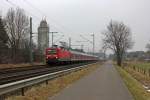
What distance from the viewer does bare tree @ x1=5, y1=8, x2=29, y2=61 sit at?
72912mm

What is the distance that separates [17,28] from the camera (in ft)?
250

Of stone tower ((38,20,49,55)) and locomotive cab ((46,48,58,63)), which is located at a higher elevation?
stone tower ((38,20,49,55))

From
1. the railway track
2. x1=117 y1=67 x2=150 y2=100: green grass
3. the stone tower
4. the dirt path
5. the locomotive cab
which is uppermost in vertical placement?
the stone tower

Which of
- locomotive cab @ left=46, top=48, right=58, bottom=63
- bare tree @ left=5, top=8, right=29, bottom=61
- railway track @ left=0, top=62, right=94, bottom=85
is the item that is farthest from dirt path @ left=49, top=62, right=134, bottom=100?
bare tree @ left=5, top=8, right=29, bottom=61

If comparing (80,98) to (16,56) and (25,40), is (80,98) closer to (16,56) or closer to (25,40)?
(16,56)

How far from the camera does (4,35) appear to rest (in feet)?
226

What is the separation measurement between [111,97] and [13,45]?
57.6 meters

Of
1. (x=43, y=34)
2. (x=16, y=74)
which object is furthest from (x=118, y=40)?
(x=16, y=74)

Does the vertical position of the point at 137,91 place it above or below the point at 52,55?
below

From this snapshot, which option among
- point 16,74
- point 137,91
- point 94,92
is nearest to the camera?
point 94,92

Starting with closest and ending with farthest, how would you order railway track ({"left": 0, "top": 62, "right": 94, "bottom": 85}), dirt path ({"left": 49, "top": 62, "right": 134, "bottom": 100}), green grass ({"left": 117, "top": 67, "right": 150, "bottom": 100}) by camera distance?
dirt path ({"left": 49, "top": 62, "right": 134, "bottom": 100}) → green grass ({"left": 117, "top": 67, "right": 150, "bottom": 100}) → railway track ({"left": 0, "top": 62, "right": 94, "bottom": 85})

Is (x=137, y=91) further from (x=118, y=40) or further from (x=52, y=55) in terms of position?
(x=118, y=40)

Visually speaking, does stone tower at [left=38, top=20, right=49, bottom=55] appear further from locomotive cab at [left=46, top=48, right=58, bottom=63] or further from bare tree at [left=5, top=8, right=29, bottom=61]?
locomotive cab at [left=46, top=48, right=58, bottom=63]

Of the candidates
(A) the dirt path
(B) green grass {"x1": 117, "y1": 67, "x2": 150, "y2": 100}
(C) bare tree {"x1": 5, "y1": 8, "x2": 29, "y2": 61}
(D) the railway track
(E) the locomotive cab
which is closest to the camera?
(A) the dirt path
